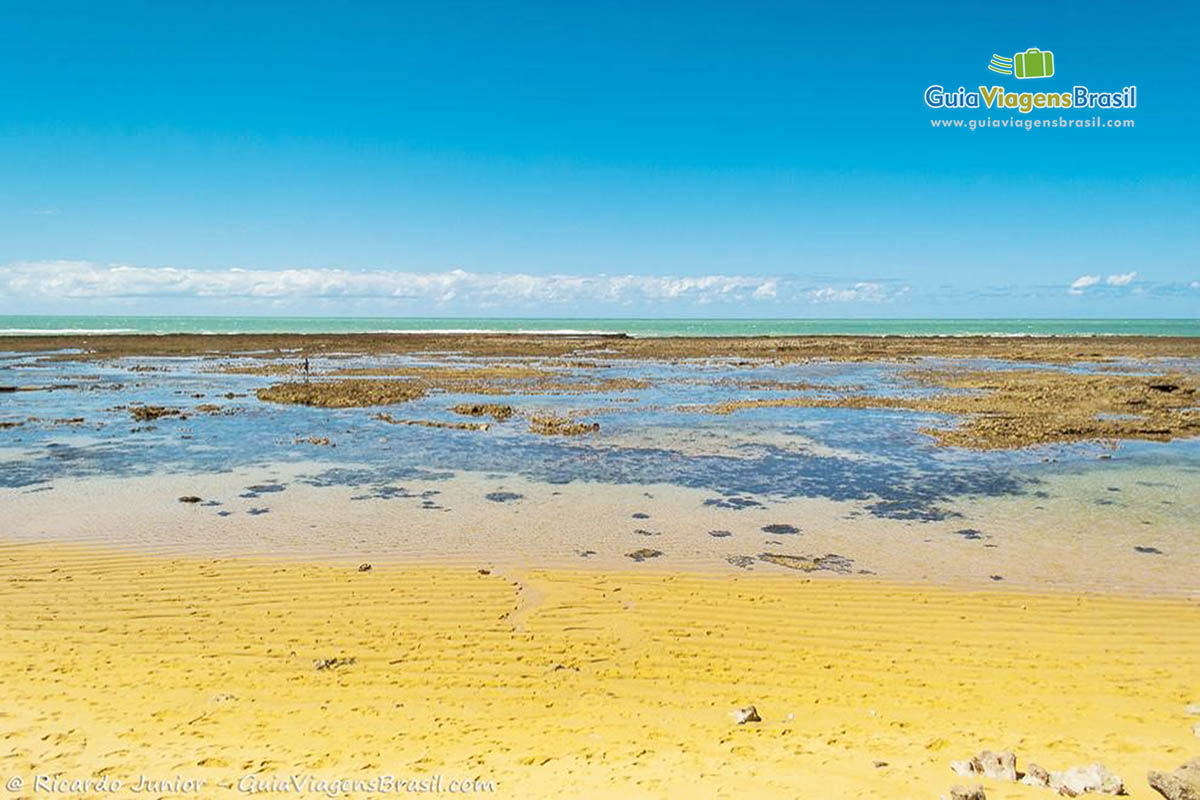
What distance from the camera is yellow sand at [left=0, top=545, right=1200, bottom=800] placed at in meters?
5.58

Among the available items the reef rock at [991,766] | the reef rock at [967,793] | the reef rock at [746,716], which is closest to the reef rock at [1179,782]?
the reef rock at [991,766]

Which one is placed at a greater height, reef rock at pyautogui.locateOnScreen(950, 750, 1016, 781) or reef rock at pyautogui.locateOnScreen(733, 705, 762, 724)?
reef rock at pyautogui.locateOnScreen(950, 750, 1016, 781)

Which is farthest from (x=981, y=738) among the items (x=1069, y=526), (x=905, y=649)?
(x=1069, y=526)

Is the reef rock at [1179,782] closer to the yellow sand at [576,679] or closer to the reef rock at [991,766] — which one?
the yellow sand at [576,679]

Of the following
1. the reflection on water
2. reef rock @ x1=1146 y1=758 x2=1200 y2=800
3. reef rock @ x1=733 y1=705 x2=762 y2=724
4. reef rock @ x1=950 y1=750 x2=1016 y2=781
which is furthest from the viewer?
the reflection on water

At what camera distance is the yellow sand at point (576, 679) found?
5.58m

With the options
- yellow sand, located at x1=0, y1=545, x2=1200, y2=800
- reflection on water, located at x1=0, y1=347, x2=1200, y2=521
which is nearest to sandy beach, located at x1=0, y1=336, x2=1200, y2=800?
yellow sand, located at x1=0, y1=545, x2=1200, y2=800

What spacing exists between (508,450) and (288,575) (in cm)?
948

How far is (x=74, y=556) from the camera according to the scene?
10891 millimetres

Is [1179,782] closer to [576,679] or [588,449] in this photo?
[576,679]

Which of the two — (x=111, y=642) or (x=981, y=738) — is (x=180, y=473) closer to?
(x=111, y=642)

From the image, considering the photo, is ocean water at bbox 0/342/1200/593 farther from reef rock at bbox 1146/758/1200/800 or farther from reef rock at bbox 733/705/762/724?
reef rock at bbox 1146/758/1200/800

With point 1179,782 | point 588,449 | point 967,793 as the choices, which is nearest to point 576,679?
point 967,793

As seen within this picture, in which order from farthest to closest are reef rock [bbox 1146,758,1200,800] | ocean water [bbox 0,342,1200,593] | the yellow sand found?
ocean water [bbox 0,342,1200,593]
the yellow sand
reef rock [bbox 1146,758,1200,800]
